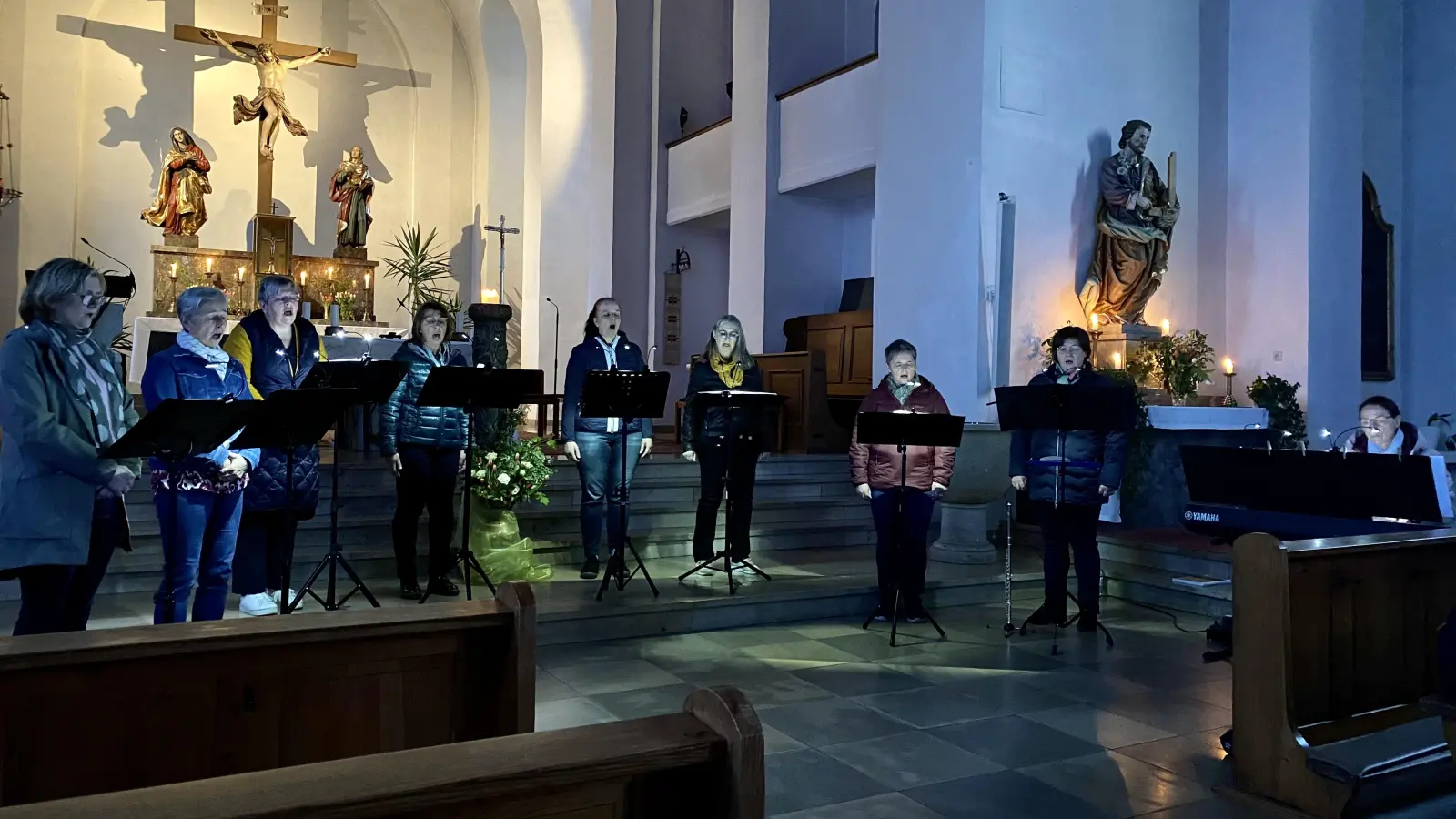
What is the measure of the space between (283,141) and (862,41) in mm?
7904

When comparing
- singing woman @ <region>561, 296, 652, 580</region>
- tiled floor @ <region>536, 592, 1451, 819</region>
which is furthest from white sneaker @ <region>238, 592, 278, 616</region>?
singing woman @ <region>561, 296, 652, 580</region>

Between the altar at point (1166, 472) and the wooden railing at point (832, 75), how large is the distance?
4383 mm

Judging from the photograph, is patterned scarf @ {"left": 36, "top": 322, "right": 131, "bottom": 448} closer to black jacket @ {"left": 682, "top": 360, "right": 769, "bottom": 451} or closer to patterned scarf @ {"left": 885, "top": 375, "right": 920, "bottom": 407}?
black jacket @ {"left": 682, "top": 360, "right": 769, "bottom": 451}

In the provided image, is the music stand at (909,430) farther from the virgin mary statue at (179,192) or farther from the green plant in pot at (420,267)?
the virgin mary statue at (179,192)

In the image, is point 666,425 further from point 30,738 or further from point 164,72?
point 30,738

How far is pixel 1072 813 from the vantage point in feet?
10.5

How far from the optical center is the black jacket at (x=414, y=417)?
5270 mm

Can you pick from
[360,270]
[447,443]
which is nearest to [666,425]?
[360,270]

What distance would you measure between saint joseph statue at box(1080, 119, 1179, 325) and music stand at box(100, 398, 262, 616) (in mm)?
6851

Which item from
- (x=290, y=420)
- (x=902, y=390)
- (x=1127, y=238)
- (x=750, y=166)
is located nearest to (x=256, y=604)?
(x=290, y=420)

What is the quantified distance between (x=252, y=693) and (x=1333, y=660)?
3.39 meters

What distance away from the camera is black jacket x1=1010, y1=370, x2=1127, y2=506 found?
17.7ft

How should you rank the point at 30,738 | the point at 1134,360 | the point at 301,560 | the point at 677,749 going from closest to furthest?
the point at 677,749, the point at 30,738, the point at 301,560, the point at 1134,360

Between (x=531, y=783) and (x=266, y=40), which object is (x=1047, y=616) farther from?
(x=266, y=40)
